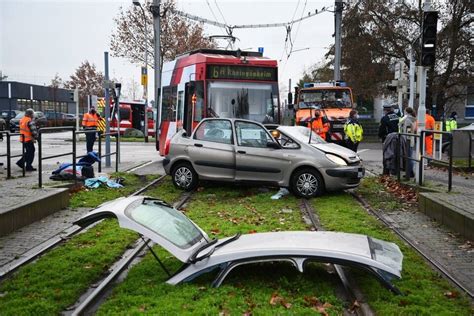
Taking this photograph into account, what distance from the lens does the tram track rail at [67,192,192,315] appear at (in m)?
4.92

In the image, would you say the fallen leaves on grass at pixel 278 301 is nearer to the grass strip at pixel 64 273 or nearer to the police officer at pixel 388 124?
the grass strip at pixel 64 273

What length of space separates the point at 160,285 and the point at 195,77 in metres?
10.1

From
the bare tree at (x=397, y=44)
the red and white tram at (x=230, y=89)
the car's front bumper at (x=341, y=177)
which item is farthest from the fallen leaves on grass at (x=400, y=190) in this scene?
the bare tree at (x=397, y=44)

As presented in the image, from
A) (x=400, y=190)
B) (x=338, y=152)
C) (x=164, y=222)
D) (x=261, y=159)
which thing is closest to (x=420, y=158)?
(x=400, y=190)

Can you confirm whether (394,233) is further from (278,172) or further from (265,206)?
(278,172)

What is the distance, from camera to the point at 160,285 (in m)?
5.41

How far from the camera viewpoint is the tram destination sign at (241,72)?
14.7 metres

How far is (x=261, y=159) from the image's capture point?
39.0 feet

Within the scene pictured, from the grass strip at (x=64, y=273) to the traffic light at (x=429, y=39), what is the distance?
750 cm

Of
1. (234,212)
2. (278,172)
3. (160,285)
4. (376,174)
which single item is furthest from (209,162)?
(160,285)

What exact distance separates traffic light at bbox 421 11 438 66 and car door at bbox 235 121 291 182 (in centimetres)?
368

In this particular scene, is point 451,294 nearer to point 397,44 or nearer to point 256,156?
point 256,156

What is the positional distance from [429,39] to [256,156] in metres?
4.45

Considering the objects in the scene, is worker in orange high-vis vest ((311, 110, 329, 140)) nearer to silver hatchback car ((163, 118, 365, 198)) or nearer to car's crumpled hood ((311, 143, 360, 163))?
silver hatchback car ((163, 118, 365, 198))
